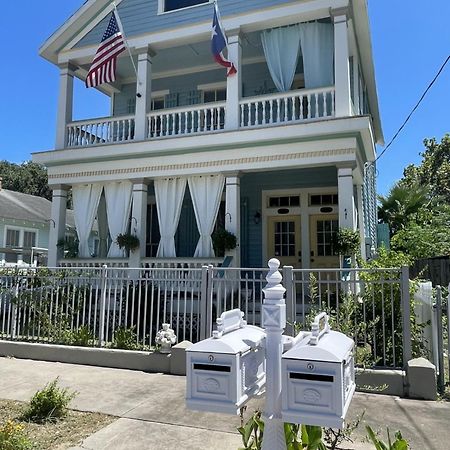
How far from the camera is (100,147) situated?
11883mm

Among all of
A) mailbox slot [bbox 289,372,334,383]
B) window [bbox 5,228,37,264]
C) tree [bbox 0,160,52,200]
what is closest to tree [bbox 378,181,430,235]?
mailbox slot [bbox 289,372,334,383]

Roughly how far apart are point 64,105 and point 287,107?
6.52m

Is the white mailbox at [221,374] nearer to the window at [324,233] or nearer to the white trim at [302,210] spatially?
the white trim at [302,210]

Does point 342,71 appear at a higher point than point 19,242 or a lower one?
higher

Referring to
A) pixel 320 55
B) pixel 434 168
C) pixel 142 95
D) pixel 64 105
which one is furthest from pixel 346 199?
pixel 434 168

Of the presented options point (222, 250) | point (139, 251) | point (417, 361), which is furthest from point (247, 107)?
point (417, 361)

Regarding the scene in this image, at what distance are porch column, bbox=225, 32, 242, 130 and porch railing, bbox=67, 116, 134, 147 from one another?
2.91 meters

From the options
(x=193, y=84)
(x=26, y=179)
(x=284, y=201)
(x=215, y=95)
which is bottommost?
(x=284, y=201)

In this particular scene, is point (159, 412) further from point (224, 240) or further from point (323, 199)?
point (323, 199)

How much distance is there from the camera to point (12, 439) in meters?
3.58

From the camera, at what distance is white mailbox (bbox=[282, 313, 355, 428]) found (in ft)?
7.14

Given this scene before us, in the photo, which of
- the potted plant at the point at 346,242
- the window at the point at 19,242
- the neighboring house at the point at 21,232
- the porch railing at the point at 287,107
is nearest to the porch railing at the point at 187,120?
the porch railing at the point at 287,107

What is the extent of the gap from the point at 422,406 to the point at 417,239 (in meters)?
11.0

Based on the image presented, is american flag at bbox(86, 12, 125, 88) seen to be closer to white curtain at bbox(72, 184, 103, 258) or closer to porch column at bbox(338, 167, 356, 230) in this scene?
white curtain at bbox(72, 184, 103, 258)
